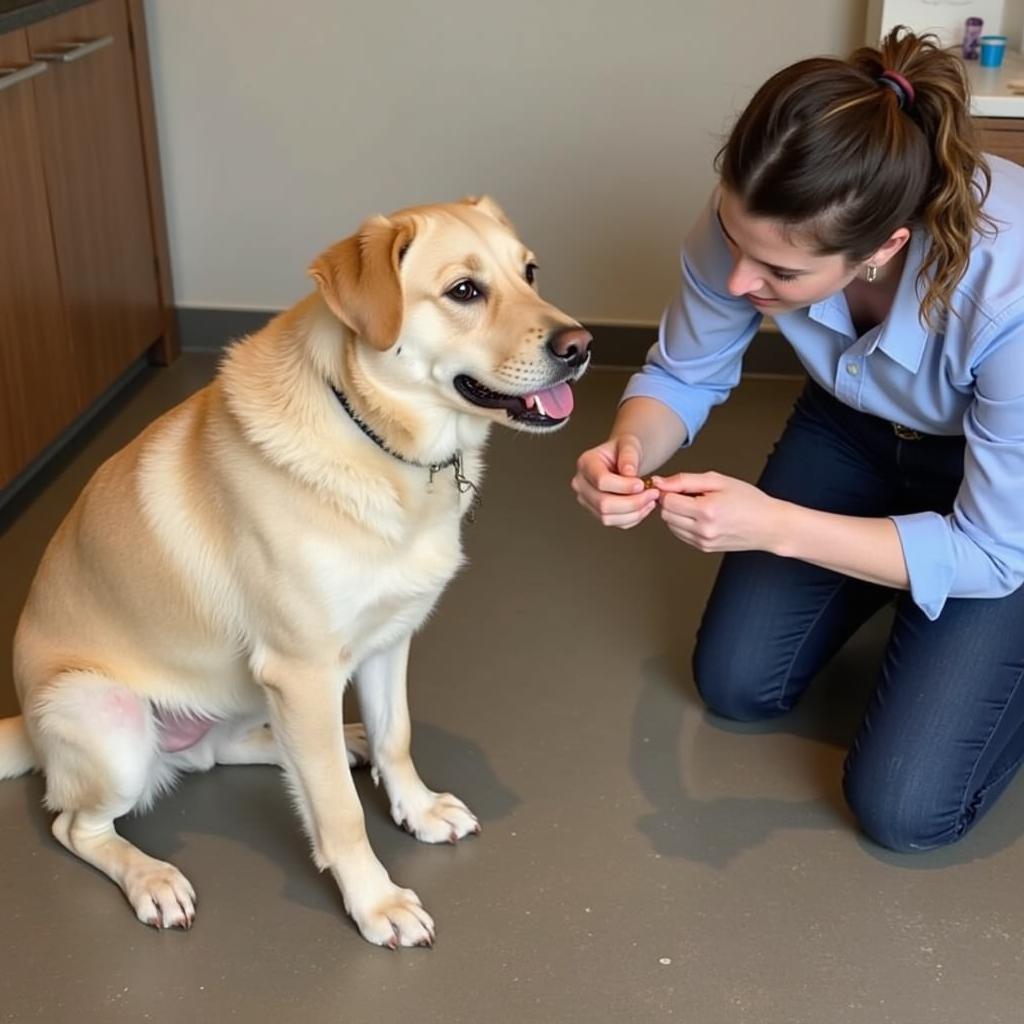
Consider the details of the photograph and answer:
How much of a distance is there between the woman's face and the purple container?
135cm

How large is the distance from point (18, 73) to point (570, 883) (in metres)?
1.74

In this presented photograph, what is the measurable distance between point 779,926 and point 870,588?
2.01 feet

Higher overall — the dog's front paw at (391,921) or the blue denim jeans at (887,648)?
the blue denim jeans at (887,648)

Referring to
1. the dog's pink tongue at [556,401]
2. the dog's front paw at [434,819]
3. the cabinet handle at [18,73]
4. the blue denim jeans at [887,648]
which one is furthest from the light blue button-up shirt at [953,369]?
the cabinet handle at [18,73]

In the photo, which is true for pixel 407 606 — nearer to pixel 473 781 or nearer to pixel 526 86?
pixel 473 781

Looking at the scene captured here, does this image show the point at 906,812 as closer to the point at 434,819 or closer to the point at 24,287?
the point at 434,819

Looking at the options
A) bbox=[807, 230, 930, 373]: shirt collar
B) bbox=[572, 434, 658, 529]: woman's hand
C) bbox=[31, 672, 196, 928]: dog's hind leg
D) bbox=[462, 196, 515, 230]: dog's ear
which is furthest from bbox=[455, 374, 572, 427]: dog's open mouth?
bbox=[31, 672, 196, 928]: dog's hind leg

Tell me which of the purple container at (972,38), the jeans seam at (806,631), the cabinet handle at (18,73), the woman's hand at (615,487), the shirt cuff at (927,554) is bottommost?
the jeans seam at (806,631)

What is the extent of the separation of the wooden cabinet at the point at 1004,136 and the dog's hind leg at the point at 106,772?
1.62 metres

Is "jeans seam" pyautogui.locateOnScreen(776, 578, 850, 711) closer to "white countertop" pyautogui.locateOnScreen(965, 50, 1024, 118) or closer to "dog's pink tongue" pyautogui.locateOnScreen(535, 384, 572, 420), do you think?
"dog's pink tongue" pyautogui.locateOnScreen(535, 384, 572, 420)

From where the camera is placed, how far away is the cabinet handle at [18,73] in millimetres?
2414

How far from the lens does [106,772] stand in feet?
5.46

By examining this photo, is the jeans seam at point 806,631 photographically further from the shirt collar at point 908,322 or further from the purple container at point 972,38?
the purple container at point 972,38

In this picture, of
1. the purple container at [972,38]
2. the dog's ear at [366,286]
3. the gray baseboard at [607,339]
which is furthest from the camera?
the gray baseboard at [607,339]
